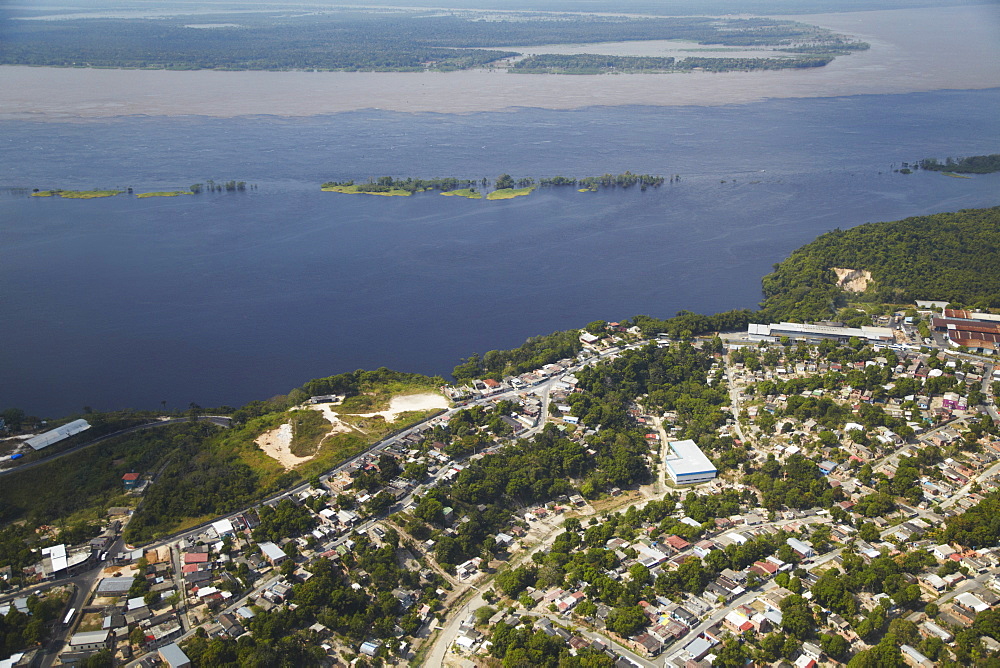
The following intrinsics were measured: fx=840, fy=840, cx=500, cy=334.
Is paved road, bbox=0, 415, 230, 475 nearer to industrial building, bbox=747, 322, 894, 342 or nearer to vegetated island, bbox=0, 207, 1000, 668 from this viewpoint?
vegetated island, bbox=0, 207, 1000, 668

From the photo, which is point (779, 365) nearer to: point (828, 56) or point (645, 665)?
point (645, 665)

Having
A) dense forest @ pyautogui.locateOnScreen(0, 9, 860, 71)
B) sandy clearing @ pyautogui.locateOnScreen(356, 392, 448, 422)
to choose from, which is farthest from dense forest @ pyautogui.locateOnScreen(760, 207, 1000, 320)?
dense forest @ pyautogui.locateOnScreen(0, 9, 860, 71)

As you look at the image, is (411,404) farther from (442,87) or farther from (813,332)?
→ (442,87)

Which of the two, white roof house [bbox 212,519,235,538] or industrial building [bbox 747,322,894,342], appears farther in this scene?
industrial building [bbox 747,322,894,342]

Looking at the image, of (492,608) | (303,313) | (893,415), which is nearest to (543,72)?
(303,313)

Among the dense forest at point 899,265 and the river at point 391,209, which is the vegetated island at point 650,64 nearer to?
the river at point 391,209

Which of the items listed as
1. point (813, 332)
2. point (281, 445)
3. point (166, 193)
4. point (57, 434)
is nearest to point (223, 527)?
point (281, 445)
